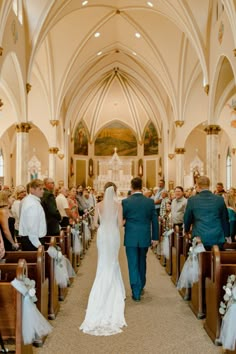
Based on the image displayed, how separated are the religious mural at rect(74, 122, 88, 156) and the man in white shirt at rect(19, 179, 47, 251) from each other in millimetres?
29193

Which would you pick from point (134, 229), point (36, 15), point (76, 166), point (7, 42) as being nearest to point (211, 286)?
point (134, 229)

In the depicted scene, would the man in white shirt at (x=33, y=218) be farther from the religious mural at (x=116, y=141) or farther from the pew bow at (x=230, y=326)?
the religious mural at (x=116, y=141)

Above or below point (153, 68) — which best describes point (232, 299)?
below

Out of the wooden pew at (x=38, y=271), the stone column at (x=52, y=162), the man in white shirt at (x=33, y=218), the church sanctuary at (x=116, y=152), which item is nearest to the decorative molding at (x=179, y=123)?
the church sanctuary at (x=116, y=152)

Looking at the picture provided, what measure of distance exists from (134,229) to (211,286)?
187cm

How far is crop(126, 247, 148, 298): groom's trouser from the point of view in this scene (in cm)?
668

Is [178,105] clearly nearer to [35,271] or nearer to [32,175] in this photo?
[32,175]

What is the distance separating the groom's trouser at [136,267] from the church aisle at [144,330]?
0.24m

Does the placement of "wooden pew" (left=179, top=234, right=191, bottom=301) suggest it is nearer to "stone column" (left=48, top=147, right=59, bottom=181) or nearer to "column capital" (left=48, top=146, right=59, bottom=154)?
"stone column" (left=48, top=147, right=59, bottom=181)

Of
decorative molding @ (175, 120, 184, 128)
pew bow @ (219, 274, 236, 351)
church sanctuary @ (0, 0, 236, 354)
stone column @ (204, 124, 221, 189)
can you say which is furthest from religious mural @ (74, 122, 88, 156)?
pew bow @ (219, 274, 236, 351)

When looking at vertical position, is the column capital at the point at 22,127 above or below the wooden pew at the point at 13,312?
above

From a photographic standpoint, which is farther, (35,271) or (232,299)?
(35,271)

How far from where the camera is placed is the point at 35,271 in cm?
512

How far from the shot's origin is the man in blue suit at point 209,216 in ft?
19.8
